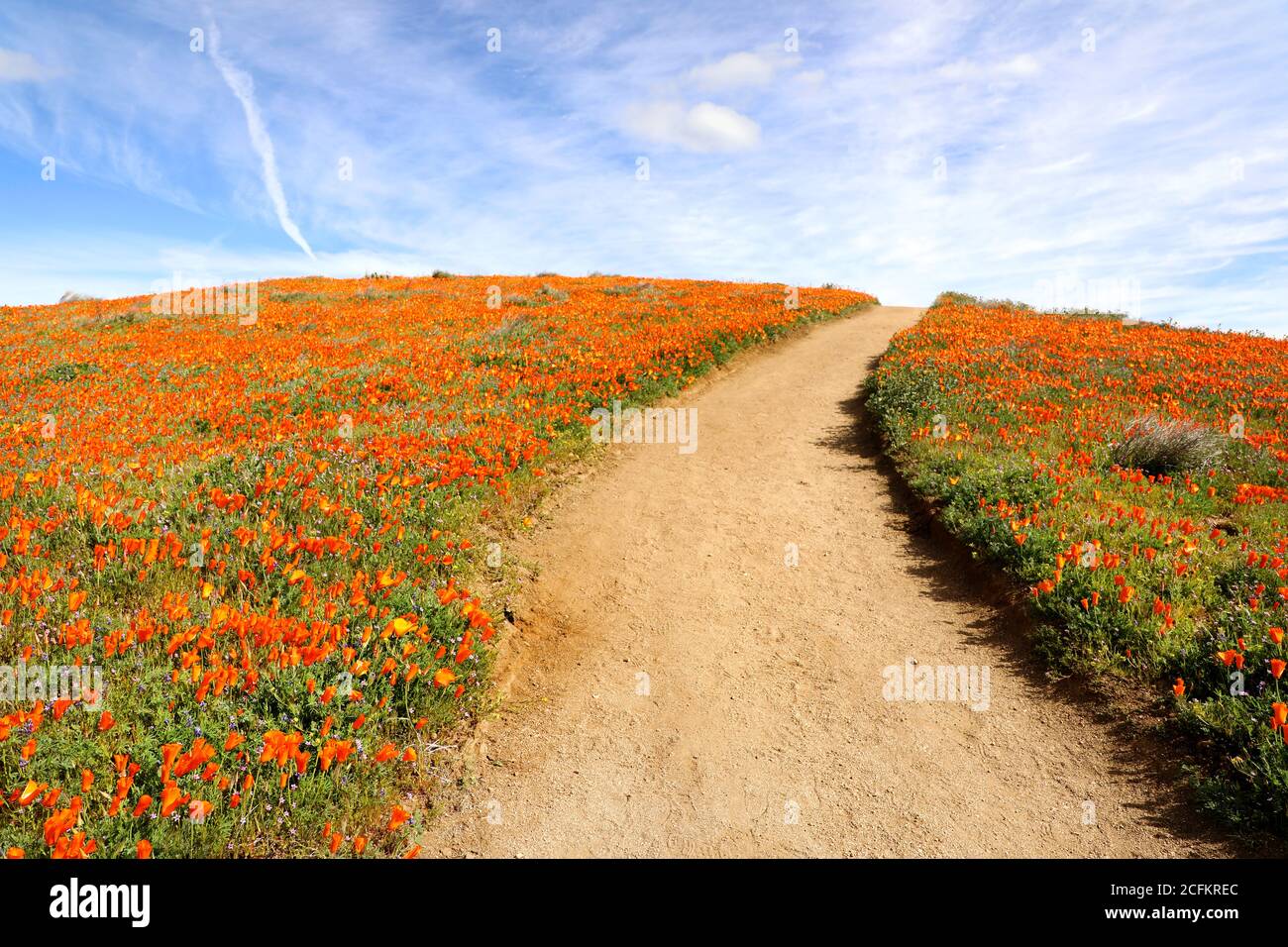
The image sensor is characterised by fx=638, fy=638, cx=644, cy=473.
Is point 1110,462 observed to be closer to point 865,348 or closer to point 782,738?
point 782,738

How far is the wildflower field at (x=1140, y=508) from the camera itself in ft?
16.4

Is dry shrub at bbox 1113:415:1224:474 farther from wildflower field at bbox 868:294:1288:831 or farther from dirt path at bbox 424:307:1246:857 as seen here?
dirt path at bbox 424:307:1246:857

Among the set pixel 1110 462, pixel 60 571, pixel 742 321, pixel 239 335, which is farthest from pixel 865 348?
pixel 60 571

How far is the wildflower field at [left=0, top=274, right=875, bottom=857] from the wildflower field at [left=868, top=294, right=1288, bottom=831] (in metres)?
5.62

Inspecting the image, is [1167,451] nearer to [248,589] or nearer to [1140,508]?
[1140,508]

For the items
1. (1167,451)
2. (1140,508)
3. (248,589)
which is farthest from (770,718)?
(1167,451)

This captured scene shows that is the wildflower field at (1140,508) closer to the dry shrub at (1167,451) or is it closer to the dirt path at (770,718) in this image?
the dry shrub at (1167,451)

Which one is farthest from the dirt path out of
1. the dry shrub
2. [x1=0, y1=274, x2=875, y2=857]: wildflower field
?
the dry shrub

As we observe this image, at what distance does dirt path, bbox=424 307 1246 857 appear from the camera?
439 centimetres

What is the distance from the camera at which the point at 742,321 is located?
22.2 metres

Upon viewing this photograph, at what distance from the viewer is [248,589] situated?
5.61m

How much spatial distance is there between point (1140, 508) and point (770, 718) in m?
5.44

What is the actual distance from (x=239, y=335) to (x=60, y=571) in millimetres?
16685

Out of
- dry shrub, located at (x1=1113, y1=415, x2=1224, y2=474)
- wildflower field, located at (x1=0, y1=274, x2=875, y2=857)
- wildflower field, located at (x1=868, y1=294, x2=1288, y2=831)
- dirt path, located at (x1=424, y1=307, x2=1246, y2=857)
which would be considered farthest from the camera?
dry shrub, located at (x1=1113, y1=415, x2=1224, y2=474)
